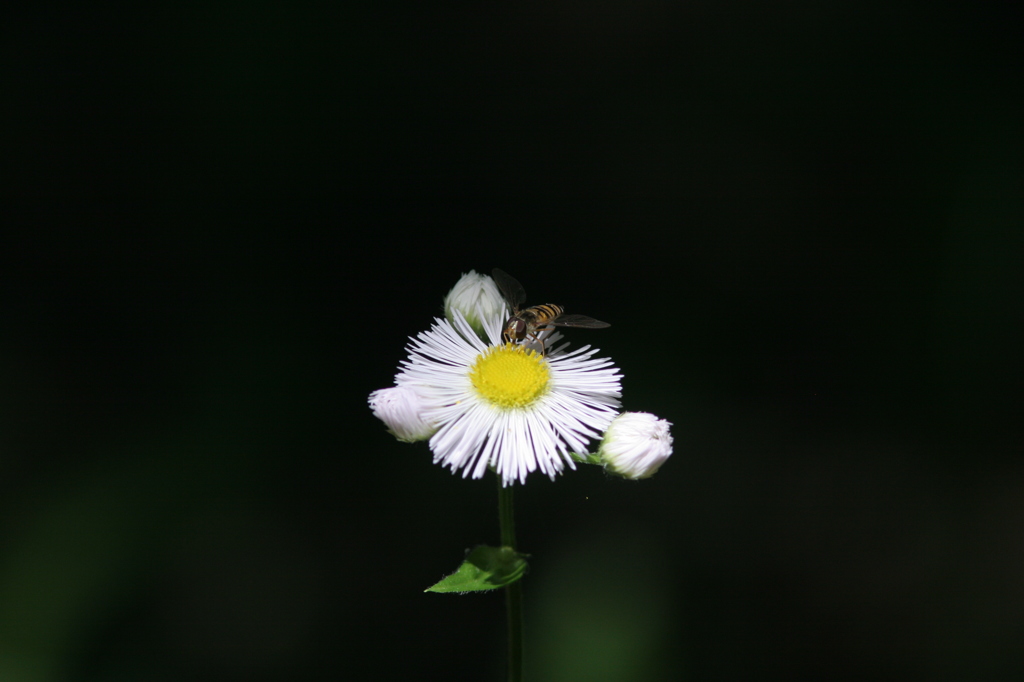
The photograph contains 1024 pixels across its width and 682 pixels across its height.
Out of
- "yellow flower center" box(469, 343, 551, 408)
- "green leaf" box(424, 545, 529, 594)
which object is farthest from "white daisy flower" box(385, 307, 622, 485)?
"green leaf" box(424, 545, 529, 594)

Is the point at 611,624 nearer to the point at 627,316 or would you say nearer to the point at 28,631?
the point at 627,316

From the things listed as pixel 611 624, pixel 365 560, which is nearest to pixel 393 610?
pixel 365 560

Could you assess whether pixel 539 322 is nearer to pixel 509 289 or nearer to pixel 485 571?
pixel 509 289

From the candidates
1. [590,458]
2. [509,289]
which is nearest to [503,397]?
[590,458]

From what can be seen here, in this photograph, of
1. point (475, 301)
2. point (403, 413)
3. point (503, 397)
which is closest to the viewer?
point (403, 413)

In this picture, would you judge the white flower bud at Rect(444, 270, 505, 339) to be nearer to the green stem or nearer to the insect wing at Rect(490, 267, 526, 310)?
the insect wing at Rect(490, 267, 526, 310)

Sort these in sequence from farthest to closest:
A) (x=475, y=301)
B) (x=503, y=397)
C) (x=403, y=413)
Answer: (x=475, y=301) → (x=503, y=397) → (x=403, y=413)

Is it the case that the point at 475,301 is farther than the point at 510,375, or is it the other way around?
the point at 475,301

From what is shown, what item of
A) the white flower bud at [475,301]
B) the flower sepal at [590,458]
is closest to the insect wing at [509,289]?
the white flower bud at [475,301]
